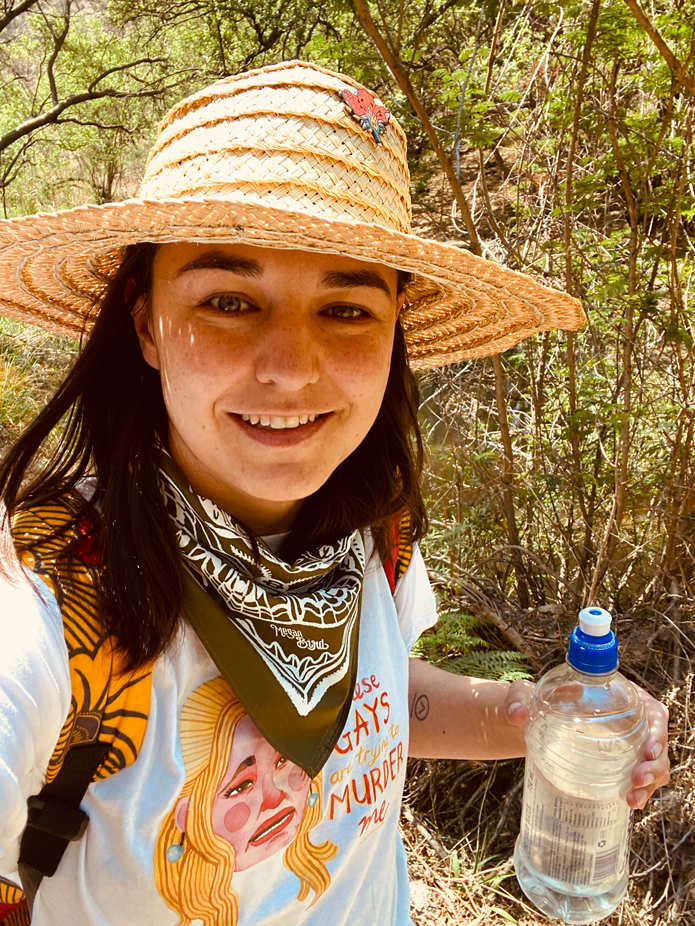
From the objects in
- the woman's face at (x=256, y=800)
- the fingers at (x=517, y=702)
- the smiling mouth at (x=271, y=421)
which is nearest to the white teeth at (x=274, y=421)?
the smiling mouth at (x=271, y=421)

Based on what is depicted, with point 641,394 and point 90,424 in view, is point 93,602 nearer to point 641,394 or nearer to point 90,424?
point 90,424

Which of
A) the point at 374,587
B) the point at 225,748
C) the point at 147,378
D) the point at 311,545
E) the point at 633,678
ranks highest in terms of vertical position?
the point at 147,378

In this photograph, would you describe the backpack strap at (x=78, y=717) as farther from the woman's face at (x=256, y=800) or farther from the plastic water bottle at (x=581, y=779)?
the plastic water bottle at (x=581, y=779)

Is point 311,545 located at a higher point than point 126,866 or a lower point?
higher

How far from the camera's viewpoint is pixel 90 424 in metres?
1.51

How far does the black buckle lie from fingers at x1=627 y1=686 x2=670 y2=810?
1023 mm

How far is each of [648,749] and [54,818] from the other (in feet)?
3.66

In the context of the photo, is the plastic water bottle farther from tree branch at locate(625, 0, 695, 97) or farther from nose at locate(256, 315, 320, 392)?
tree branch at locate(625, 0, 695, 97)

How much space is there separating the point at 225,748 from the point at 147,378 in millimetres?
745

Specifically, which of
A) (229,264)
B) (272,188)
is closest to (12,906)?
(229,264)

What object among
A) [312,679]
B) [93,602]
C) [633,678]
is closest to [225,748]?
[312,679]

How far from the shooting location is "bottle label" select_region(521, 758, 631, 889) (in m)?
1.45

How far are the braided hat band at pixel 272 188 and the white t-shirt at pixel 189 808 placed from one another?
1.99 feet

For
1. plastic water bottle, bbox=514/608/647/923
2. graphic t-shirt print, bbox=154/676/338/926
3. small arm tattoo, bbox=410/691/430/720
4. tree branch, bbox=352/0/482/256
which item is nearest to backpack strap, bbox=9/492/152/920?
graphic t-shirt print, bbox=154/676/338/926
